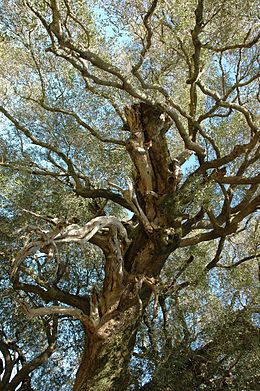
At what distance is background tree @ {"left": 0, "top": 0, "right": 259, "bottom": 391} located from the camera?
25.3 feet

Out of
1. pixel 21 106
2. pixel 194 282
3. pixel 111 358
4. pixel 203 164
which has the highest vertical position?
pixel 21 106

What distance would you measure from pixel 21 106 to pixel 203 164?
498 centimetres

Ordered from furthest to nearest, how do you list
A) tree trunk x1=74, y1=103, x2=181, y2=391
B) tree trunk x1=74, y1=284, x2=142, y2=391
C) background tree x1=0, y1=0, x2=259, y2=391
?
background tree x1=0, y1=0, x2=259, y2=391, tree trunk x1=74, y1=103, x2=181, y2=391, tree trunk x1=74, y1=284, x2=142, y2=391

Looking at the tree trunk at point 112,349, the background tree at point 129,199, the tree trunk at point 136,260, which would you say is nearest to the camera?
the tree trunk at point 112,349

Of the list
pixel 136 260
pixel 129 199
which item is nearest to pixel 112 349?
pixel 136 260

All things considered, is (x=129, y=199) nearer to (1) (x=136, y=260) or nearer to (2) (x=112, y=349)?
(1) (x=136, y=260)

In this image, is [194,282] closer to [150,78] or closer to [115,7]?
[150,78]

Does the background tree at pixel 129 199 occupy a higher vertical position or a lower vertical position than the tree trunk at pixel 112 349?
higher

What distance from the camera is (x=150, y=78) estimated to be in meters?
10.7

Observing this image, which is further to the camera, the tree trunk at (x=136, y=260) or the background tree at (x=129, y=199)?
the background tree at (x=129, y=199)

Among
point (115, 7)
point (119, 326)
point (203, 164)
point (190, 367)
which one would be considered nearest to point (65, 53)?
point (115, 7)

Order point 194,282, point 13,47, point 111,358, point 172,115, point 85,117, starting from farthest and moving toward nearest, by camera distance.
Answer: point 85,117
point 13,47
point 194,282
point 172,115
point 111,358

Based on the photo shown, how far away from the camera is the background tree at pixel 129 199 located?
7699mm

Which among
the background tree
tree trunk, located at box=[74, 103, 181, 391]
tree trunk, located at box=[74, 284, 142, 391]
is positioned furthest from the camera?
the background tree
